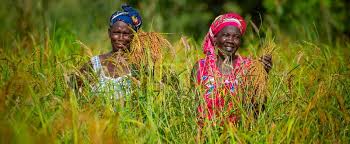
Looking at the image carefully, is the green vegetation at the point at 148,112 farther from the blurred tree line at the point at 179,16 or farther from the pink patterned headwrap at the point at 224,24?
the blurred tree line at the point at 179,16

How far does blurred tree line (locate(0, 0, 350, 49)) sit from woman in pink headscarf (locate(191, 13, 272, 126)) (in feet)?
0.69

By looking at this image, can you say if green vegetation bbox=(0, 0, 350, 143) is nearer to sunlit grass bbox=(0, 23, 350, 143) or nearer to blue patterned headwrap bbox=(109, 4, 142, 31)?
sunlit grass bbox=(0, 23, 350, 143)

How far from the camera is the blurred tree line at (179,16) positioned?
5.26m

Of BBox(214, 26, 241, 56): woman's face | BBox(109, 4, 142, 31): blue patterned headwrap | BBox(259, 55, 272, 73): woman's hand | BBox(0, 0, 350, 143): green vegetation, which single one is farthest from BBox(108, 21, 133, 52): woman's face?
BBox(259, 55, 272, 73): woman's hand

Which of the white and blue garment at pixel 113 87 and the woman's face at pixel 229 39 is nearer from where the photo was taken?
the white and blue garment at pixel 113 87

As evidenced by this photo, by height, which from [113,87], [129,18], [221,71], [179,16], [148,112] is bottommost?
[148,112]

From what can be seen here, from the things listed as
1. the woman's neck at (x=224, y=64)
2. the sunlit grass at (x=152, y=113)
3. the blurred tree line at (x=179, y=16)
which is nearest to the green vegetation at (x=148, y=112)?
the sunlit grass at (x=152, y=113)

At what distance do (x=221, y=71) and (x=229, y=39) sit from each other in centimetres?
18

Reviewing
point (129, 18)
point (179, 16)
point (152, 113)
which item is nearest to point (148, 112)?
point (152, 113)

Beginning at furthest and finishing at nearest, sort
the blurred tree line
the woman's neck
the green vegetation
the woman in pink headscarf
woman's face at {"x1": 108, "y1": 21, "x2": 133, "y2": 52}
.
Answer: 1. the blurred tree line
2. woman's face at {"x1": 108, "y1": 21, "x2": 133, "y2": 52}
3. the woman's neck
4. the woman in pink headscarf
5. the green vegetation

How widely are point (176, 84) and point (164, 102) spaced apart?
297 millimetres

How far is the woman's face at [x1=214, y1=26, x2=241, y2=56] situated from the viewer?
359 cm

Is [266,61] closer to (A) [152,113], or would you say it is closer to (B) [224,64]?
(B) [224,64]

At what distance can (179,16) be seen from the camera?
13.1 m
